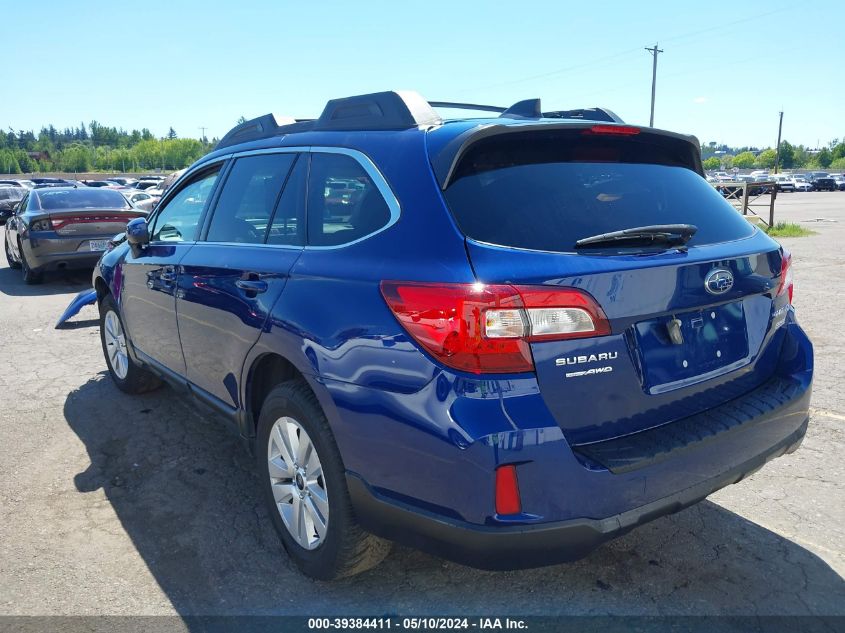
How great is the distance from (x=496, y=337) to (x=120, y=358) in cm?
410

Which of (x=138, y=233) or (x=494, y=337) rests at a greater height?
(x=138, y=233)

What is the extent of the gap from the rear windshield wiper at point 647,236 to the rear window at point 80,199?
10.4 metres

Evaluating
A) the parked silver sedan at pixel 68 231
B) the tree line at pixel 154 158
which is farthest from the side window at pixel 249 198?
the tree line at pixel 154 158

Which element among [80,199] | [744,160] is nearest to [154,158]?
[744,160]

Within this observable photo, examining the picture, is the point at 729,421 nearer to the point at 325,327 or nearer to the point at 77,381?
the point at 325,327

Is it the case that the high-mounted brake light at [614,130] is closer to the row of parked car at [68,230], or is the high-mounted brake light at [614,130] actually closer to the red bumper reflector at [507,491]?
the red bumper reflector at [507,491]

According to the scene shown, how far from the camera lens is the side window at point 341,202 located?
2.65 meters

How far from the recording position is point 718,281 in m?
2.56

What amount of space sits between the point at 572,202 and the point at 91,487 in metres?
3.04

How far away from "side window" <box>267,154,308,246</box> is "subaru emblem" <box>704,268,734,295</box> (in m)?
1.62

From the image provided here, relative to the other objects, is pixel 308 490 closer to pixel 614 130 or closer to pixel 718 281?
pixel 718 281

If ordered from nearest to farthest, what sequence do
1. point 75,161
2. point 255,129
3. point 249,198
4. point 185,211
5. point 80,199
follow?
1. point 249,198
2. point 255,129
3. point 185,211
4. point 80,199
5. point 75,161

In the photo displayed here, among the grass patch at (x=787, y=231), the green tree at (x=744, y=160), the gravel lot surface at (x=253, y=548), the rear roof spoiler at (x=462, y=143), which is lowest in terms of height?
the green tree at (x=744, y=160)

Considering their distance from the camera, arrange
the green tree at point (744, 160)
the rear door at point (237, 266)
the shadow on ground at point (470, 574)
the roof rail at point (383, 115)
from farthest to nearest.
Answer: the green tree at point (744, 160) → the rear door at point (237, 266) → the roof rail at point (383, 115) → the shadow on ground at point (470, 574)
